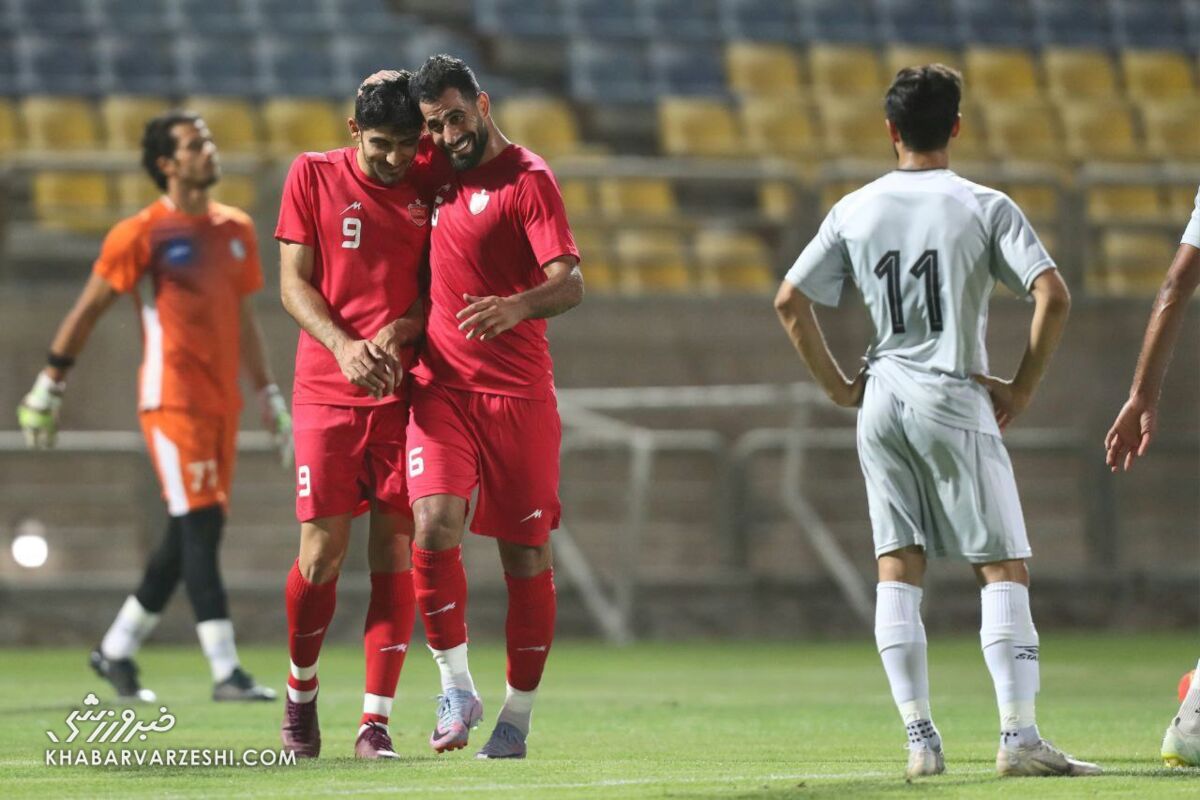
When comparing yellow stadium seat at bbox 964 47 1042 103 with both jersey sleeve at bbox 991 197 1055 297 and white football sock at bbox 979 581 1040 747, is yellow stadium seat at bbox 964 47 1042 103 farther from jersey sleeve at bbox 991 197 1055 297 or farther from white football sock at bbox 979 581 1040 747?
white football sock at bbox 979 581 1040 747

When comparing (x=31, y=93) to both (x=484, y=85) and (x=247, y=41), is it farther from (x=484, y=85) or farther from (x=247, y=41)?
(x=484, y=85)

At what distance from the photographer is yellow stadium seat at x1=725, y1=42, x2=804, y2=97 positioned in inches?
762

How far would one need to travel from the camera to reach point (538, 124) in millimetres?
17875

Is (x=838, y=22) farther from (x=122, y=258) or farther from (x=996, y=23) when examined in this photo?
(x=122, y=258)

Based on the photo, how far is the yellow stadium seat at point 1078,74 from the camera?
20078 mm

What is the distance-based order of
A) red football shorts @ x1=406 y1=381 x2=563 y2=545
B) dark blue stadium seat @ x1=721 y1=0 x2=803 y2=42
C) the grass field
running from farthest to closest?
1. dark blue stadium seat @ x1=721 y1=0 x2=803 y2=42
2. red football shorts @ x1=406 y1=381 x2=563 y2=545
3. the grass field

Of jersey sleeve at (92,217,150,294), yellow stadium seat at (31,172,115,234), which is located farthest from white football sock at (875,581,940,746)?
yellow stadium seat at (31,172,115,234)

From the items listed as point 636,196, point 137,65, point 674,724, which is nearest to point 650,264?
point 636,196

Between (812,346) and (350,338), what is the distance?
1.49 metres

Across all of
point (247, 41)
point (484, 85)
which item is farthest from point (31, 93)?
point (484, 85)

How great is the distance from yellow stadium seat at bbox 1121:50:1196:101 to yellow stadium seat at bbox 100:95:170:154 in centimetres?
936

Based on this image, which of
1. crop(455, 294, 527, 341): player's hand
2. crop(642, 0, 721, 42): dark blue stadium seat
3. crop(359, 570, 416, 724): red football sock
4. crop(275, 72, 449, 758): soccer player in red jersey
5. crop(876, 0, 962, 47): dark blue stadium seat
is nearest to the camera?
crop(455, 294, 527, 341): player's hand

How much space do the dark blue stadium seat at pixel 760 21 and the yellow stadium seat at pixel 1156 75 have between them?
3.29 metres

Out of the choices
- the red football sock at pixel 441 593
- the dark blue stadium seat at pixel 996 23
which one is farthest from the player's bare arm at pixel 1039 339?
the dark blue stadium seat at pixel 996 23
